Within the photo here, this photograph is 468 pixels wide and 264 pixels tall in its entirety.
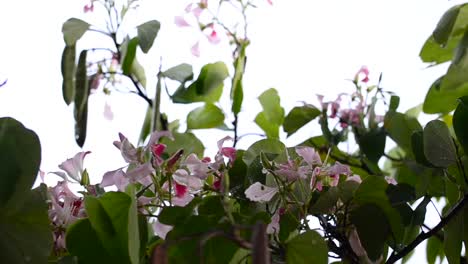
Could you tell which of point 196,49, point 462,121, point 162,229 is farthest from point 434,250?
point 196,49

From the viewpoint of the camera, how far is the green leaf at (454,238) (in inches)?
21.3

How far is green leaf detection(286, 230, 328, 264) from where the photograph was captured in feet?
1.58

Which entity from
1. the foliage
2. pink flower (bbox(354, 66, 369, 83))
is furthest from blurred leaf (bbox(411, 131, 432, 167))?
pink flower (bbox(354, 66, 369, 83))

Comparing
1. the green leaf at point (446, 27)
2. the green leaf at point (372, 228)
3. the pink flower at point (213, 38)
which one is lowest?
the green leaf at point (372, 228)

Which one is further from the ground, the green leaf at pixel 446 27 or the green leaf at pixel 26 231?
the green leaf at pixel 446 27

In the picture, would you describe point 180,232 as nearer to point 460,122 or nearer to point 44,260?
point 44,260

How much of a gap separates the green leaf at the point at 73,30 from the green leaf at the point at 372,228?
1.32 ft

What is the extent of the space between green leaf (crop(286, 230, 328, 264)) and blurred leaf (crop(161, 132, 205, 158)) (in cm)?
24

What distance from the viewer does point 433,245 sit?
76 cm

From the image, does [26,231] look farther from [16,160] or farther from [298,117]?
[298,117]

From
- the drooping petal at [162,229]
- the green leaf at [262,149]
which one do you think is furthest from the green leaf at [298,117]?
the drooping petal at [162,229]

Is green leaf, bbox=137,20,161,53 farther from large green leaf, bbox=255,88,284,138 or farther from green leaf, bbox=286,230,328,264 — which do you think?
green leaf, bbox=286,230,328,264

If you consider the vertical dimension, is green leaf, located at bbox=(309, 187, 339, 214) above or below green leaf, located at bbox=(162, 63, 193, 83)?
below

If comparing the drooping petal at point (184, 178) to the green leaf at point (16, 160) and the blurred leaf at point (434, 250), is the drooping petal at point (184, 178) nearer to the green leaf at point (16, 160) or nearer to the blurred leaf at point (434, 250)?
the green leaf at point (16, 160)
